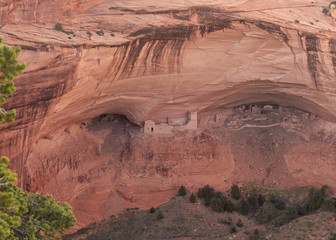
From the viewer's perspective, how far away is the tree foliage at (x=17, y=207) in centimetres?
1228

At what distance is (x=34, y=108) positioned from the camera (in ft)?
67.5

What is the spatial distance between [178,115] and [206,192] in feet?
14.5

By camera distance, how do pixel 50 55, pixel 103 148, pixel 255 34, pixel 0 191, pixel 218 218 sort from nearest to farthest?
pixel 0 191
pixel 50 55
pixel 255 34
pixel 218 218
pixel 103 148

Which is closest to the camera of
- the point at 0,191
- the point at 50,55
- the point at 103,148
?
the point at 0,191

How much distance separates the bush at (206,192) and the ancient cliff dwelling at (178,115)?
0.07 meters

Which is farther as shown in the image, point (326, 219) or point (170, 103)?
point (170, 103)

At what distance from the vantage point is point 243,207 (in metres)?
25.5

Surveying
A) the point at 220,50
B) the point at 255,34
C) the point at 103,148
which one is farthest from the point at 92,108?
the point at 255,34

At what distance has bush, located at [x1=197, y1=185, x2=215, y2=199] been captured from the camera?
26281 millimetres

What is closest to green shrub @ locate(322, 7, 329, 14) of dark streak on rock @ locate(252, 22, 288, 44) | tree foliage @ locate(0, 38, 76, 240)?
dark streak on rock @ locate(252, 22, 288, 44)

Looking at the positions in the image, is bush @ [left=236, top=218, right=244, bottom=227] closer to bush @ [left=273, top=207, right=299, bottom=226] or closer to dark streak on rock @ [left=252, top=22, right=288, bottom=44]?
bush @ [left=273, top=207, right=299, bottom=226]

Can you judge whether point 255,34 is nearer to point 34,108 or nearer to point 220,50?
point 220,50

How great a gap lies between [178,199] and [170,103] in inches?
200

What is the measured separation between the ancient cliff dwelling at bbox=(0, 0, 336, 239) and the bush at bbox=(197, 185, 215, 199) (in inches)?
2.9
